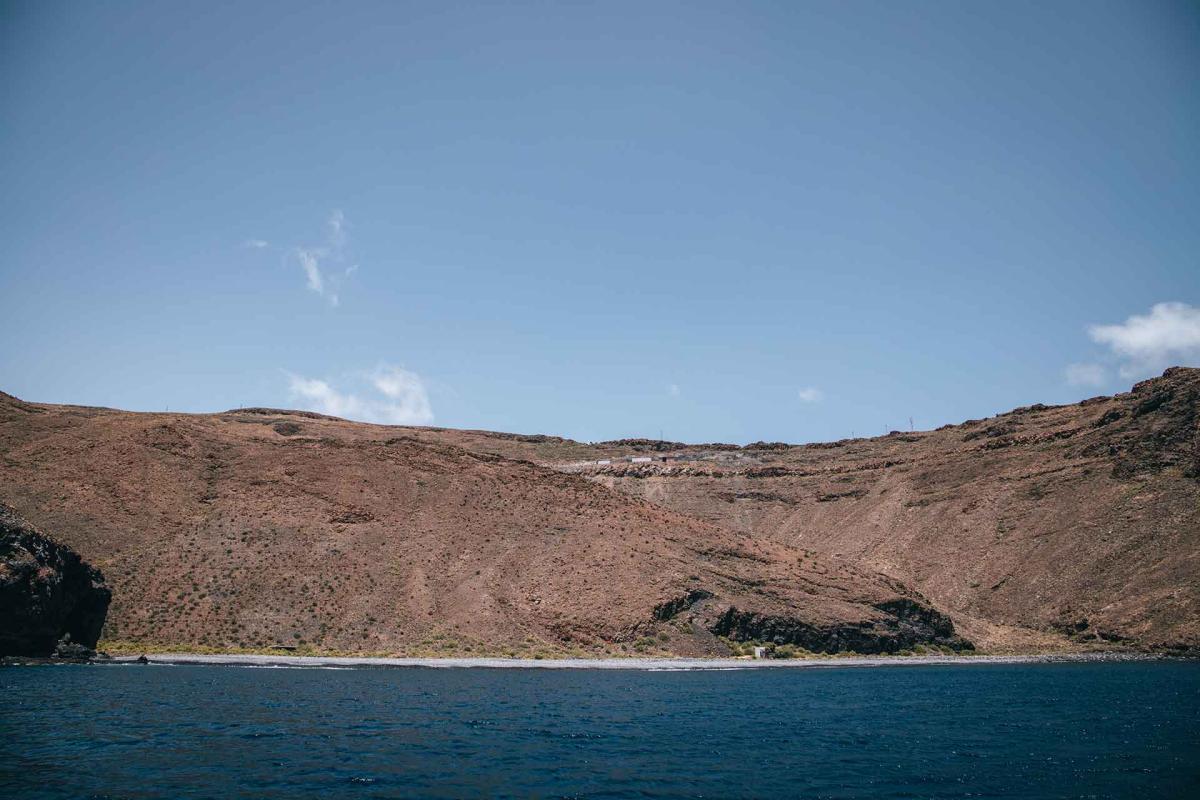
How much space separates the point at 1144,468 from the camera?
241ft

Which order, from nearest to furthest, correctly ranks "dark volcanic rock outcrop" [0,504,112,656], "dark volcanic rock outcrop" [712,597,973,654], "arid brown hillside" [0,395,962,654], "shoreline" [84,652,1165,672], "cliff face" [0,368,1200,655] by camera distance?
"dark volcanic rock outcrop" [0,504,112,656], "shoreline" [84,652,1165,672], "arid brown hillside" [0,395,962,654], "cliff face" [0,368,1200,655], "dark volcanic rock outcrop" [712,597,973,654]

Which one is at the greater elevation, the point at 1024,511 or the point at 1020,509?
the point at 1020,509

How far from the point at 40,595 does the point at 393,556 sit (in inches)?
860

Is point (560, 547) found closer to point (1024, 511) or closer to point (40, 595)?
point (40, 595)

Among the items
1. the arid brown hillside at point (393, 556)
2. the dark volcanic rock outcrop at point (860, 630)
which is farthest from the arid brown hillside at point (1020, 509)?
the arid brown hillside at point (393, 556)

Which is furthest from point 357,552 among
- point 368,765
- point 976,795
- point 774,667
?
point 976,795

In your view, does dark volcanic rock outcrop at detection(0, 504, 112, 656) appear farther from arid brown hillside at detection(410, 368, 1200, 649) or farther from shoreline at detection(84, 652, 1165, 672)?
arid brown hillside at detection(410, 368, 1200, 649)

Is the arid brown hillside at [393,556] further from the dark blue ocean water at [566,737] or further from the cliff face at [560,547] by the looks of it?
the dark blue ocean water at [566,737]

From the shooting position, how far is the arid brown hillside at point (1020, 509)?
6356 cm

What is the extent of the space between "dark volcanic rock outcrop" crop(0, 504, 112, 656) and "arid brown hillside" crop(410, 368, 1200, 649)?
168ft

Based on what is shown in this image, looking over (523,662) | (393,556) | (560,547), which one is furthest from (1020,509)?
(393,556)

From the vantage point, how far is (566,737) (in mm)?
24609

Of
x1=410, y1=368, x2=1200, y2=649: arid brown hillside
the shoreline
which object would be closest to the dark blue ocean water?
the shoreline

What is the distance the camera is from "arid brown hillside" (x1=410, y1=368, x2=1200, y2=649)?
63.6 metres
